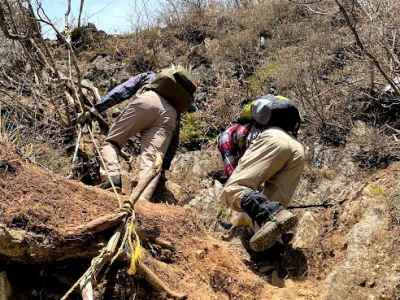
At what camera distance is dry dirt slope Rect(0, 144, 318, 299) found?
353cm

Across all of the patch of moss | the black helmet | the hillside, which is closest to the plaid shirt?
the black helmet

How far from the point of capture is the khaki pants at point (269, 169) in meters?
4.45

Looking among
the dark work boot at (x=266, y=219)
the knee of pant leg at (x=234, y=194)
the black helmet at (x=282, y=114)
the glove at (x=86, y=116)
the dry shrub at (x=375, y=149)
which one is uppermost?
the glove at (x=86, y=116)

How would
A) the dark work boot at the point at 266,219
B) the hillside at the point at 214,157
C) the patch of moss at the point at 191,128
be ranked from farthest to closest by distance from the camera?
the patch of moss at the point at 191,128 → the dark work boot at the point at 266,219 → the hillside at the point at 214,157

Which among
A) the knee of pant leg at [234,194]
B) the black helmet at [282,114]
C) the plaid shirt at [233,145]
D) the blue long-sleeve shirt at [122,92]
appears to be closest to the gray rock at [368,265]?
the knee of pant leg at [234,194]

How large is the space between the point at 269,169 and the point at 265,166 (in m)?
0.05

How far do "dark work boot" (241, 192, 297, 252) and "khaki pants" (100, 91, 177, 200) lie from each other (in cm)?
150

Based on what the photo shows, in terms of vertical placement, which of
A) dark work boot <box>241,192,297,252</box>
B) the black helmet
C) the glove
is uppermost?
the glove

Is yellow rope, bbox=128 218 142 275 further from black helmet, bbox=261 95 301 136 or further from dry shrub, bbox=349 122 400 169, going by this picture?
dry shrub, bbox=349 122 400 169

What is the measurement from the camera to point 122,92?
5.79m

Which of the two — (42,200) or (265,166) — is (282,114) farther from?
(42,200)

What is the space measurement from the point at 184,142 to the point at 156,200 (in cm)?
243

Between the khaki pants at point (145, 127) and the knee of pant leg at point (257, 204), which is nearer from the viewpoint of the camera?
the knee of pant leg at point (257, 204)

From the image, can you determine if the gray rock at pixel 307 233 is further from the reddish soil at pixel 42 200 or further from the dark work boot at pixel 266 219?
the reddish soil at pixel 42 200
